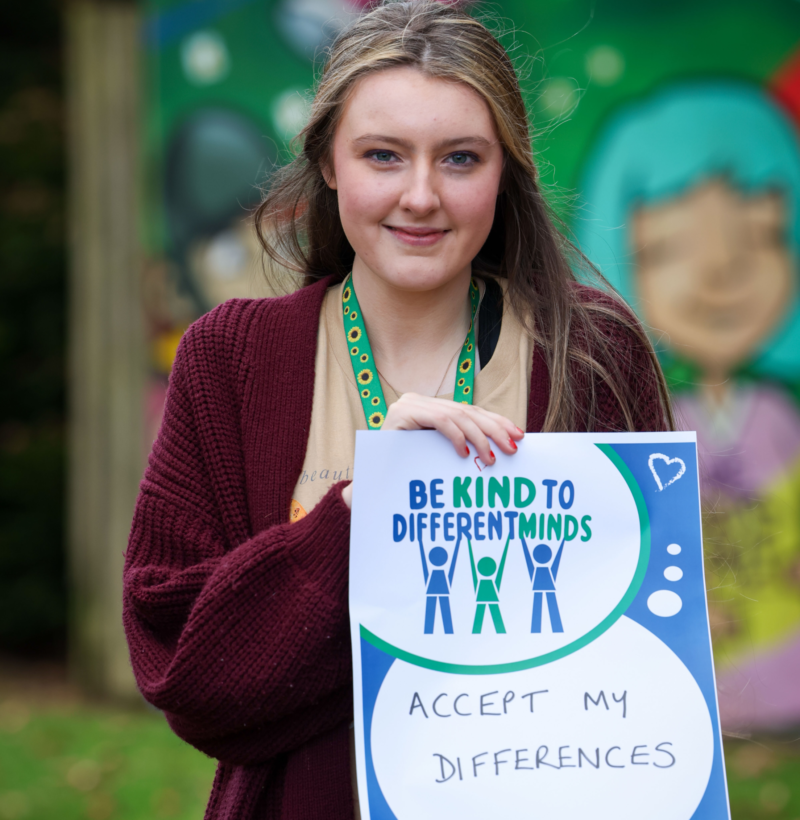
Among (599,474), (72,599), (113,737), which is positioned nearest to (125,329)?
(72,599)

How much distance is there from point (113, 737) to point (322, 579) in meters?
3.80

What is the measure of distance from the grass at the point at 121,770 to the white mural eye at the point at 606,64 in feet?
9.47

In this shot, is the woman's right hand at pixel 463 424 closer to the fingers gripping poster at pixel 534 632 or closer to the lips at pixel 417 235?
the fingers gripping poster at pixel 534 632

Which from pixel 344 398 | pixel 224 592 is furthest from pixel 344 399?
pixel 224 592

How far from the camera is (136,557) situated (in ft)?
5.50

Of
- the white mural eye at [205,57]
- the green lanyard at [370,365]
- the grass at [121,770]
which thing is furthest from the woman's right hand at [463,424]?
the white mural eye at [205,57]

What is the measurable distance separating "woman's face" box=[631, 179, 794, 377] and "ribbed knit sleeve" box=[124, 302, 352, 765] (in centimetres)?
333

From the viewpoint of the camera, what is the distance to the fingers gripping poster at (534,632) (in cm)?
149

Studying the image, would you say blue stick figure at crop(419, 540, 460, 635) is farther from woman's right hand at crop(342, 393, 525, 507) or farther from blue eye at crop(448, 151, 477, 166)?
blue eye at crop(448, 151, 477, 166)

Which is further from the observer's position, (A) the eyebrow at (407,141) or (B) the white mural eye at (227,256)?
(B) the white mural eye at (227,256)

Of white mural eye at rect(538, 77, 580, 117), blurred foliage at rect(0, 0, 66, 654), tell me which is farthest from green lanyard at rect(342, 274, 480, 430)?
blurred foliage at rect(0, 0, 66, 654)

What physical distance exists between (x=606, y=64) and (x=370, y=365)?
3391mm

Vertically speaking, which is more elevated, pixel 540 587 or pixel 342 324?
pixel 342 324

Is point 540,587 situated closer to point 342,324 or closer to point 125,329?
point 342,324
